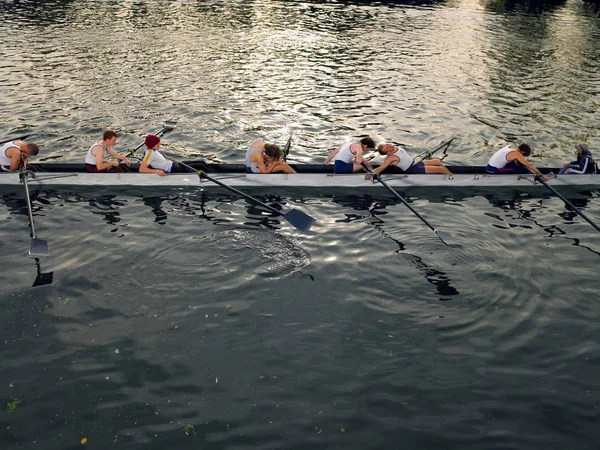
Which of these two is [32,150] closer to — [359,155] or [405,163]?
[359,155]

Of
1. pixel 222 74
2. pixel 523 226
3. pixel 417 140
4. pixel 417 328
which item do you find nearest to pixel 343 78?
pixel 222 74

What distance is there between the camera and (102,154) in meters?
16.1

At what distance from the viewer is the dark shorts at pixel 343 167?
54.6ft

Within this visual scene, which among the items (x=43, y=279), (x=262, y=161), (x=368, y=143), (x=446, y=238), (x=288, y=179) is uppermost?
(x=368, y=143)

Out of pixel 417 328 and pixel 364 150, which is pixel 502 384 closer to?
pixel 417 328

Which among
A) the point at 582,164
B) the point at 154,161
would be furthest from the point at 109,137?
the point at 582,164

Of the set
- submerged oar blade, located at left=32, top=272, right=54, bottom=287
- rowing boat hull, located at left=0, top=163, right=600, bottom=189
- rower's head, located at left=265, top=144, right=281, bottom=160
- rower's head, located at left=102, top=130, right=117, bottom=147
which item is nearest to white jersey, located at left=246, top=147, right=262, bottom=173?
rowing boat hull, located at left=0, top=163, right=600, bottom=189

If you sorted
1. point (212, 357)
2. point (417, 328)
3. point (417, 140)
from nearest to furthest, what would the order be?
point (212, 357), point (417, 328), point (417, 140)

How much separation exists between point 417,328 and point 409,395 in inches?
71.5

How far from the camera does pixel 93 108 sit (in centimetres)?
2441

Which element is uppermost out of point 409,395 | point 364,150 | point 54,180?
point 364,150

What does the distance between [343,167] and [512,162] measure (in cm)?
582

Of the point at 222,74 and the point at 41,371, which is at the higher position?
the point at 222,74

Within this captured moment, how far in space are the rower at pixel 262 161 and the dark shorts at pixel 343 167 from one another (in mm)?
1485
